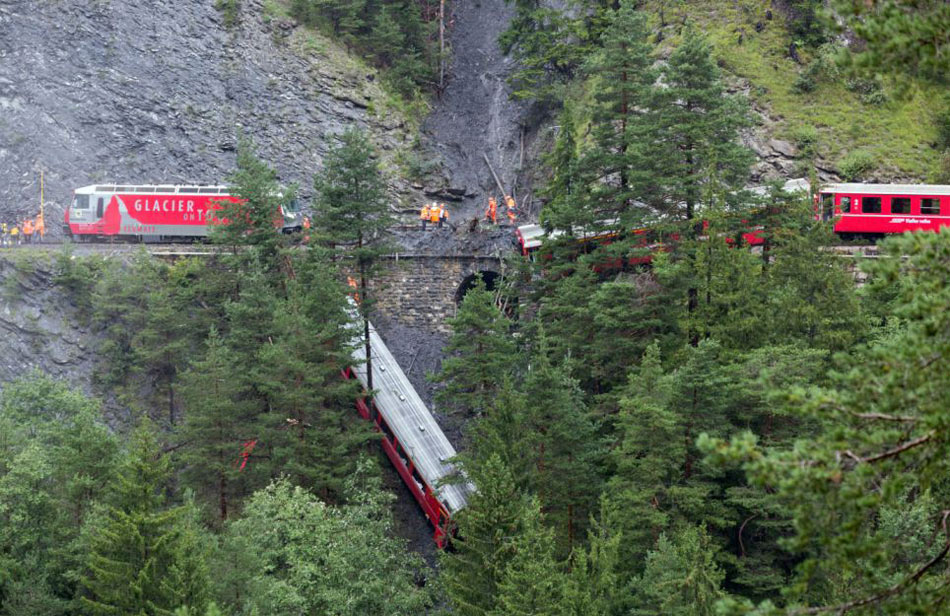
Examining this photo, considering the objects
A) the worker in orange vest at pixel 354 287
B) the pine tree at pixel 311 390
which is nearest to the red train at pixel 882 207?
the worker in orange vest at pixel 354 287

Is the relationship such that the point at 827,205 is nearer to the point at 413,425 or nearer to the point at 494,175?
the point at 413,425

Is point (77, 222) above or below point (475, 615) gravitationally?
above

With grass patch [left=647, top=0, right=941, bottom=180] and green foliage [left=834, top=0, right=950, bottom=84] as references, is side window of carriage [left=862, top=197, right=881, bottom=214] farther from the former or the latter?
green foliage [left=834, top=0, right=950, bottom=84]

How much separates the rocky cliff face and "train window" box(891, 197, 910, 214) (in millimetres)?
22146

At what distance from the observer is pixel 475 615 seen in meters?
20.5

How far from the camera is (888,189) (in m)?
32.8

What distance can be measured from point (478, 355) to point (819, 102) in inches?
850

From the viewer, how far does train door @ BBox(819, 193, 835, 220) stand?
107ft

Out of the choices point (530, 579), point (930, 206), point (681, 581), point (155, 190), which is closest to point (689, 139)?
point (930, 206)

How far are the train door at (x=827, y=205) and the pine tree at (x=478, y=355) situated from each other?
12657mm

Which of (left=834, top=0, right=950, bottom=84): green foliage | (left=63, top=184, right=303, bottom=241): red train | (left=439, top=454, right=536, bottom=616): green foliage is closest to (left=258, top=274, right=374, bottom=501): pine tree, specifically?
(left=439, top=454, right=536, bottom=616): green foliage

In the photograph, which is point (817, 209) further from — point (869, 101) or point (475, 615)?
point (475, 615)

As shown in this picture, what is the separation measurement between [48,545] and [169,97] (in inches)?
1055

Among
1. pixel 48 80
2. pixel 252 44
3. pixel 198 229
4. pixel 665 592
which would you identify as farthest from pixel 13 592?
pixel 252 44
